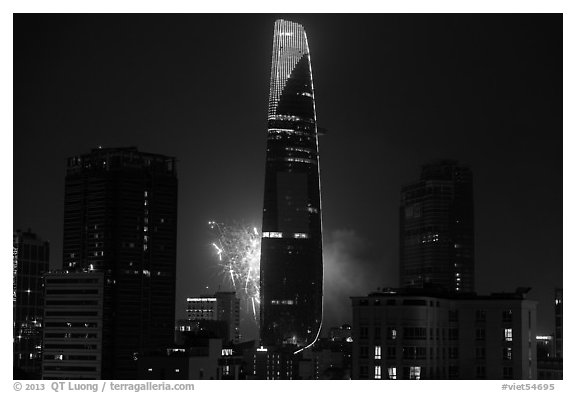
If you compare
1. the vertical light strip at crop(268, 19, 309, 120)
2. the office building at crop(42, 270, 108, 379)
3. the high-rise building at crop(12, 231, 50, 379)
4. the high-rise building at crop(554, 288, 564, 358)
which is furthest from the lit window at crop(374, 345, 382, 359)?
the vertical light strip at crop(268, 19, 309, 120)

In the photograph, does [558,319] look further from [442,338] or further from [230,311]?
[230,311]

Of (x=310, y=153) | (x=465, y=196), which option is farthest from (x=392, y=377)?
(x=310, y=153)

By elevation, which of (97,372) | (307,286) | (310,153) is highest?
(310,153)

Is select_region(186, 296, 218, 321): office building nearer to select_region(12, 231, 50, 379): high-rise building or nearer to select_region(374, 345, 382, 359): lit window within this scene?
select_region(12, 231, 50, 379): high-rise building

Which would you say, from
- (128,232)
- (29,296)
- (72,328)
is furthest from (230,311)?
(72,328)
